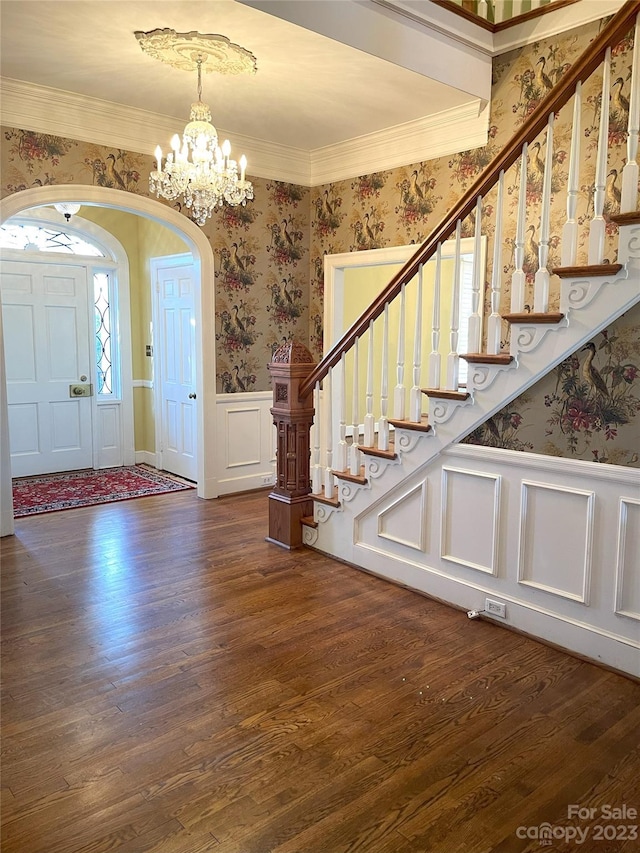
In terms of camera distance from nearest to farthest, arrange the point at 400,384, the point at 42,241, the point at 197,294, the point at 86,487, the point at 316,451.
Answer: the point at 400,384
the point at 316,451
the point at 197,294
the point at 86,487
the point at 42,241

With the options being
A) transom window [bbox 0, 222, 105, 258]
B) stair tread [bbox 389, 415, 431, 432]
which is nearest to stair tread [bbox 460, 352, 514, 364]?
stair tread [bbox 389, 415, 431, 432]

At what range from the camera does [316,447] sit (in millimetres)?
4312

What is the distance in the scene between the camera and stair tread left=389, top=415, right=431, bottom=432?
3.43 meters

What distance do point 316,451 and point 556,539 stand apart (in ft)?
5.91

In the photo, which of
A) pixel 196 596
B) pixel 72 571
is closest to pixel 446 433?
pixel 196 596

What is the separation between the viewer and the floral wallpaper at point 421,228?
9.36 feet

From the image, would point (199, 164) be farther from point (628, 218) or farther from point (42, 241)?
point (42, 241)

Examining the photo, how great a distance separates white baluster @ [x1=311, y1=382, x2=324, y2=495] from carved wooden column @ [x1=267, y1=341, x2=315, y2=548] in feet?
0.19

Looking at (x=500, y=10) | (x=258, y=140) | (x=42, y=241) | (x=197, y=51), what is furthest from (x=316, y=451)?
(x=42, y=241)

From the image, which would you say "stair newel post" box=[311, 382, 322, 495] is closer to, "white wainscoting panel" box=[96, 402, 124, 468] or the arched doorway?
the arched doorway

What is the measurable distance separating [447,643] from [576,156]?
2.31 metres

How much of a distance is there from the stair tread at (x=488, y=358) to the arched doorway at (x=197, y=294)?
2.96 m

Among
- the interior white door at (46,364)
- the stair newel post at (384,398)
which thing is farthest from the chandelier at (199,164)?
the interior white door at (46,364)

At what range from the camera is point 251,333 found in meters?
5.87
